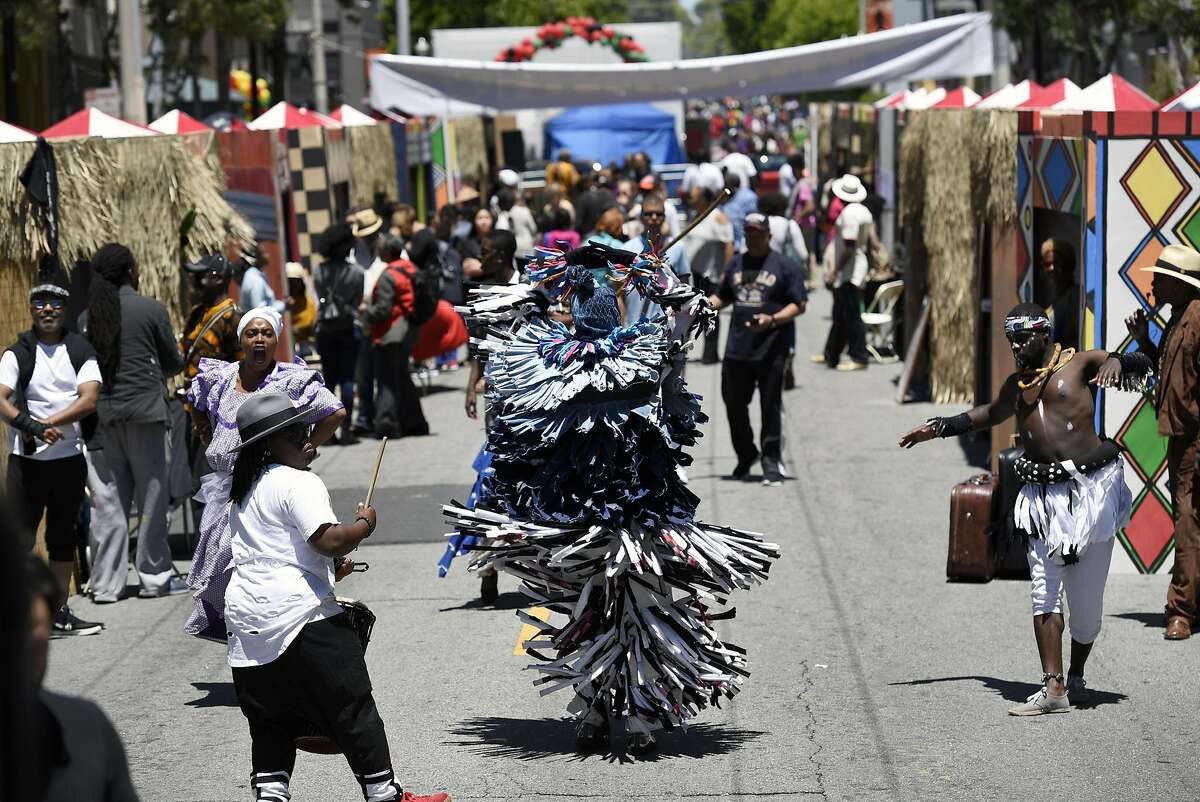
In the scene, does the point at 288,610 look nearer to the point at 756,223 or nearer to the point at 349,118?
the point at 756,223

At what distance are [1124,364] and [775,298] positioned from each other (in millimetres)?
5321

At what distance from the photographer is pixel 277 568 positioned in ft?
18.0

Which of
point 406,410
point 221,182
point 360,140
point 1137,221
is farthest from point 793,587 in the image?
point 360,140

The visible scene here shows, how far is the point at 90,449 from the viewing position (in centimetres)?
960

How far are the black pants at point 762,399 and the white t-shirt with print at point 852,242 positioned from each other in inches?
215

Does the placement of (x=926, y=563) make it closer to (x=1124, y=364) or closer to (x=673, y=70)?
(x=1124, y=364)

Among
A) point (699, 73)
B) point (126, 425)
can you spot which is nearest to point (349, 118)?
point (699, 73)

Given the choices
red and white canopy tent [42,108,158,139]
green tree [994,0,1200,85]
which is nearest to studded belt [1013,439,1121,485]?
red and white canopy tent [42,108,158,139]

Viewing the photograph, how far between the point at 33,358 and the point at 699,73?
1125 centimetres

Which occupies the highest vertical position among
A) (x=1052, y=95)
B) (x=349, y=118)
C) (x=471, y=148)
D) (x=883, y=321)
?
(x=1052, y=95)

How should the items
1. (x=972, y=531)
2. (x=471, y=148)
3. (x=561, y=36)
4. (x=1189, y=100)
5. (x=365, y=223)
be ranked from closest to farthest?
1. (x=972, y=531)
2. (x=1189, y=100)
3. (x=365, y=223)
4. (x=471, y=148)
5. (x=561, y=36)

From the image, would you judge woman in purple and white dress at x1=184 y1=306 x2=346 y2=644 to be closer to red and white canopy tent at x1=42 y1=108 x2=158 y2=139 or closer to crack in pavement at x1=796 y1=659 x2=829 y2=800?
crack in pavement at x1=796 y1=659 x2=829 y2=800

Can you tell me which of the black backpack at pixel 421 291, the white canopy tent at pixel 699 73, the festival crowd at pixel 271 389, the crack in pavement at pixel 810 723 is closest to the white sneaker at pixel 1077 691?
the crack in pavement at pixel 810 723

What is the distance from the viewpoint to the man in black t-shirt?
12.5m
